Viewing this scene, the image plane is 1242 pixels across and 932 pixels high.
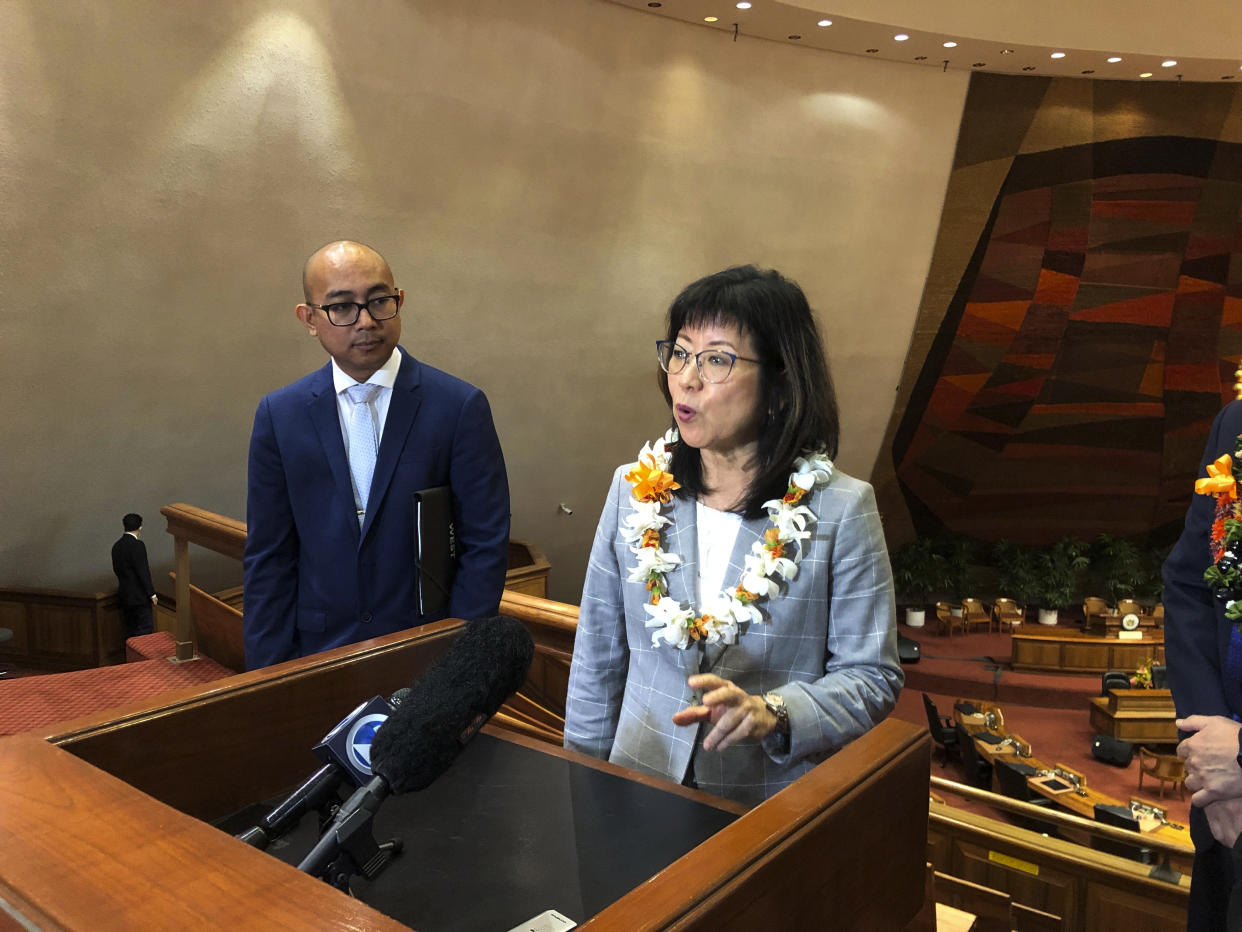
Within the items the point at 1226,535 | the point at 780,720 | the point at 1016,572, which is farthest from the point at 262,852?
the point at 1016,572

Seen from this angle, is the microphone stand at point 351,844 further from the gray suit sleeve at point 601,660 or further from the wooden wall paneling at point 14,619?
the wooden wall paneling at point 14,619

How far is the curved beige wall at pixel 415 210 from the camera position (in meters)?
5.58

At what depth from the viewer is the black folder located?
7.31 feet

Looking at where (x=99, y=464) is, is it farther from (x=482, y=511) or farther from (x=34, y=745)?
(x=34, y=745)

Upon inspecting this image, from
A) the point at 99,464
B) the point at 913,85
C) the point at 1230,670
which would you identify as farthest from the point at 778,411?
the point at 913,85

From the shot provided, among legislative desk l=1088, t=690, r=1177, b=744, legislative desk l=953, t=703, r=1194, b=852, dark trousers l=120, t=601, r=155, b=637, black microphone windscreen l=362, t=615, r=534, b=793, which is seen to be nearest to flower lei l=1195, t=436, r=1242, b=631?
black microphone windscreen l=362, t=615, r=534, b=793

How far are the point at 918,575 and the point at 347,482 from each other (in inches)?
446

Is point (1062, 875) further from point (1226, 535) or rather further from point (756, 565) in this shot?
point (756, 565)

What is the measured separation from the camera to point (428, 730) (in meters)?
0.81

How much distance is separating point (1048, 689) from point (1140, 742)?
1278 mm

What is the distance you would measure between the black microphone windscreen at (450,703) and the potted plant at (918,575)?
12152 millimetres

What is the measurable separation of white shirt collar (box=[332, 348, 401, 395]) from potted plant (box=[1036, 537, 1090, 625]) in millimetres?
11905

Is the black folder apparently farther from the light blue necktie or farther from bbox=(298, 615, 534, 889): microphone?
bbox=(298, 615, 534, 889): microphone

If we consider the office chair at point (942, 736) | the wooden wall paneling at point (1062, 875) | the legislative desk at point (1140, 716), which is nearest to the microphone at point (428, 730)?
the wooden wall paneling at point (1062, 875)
